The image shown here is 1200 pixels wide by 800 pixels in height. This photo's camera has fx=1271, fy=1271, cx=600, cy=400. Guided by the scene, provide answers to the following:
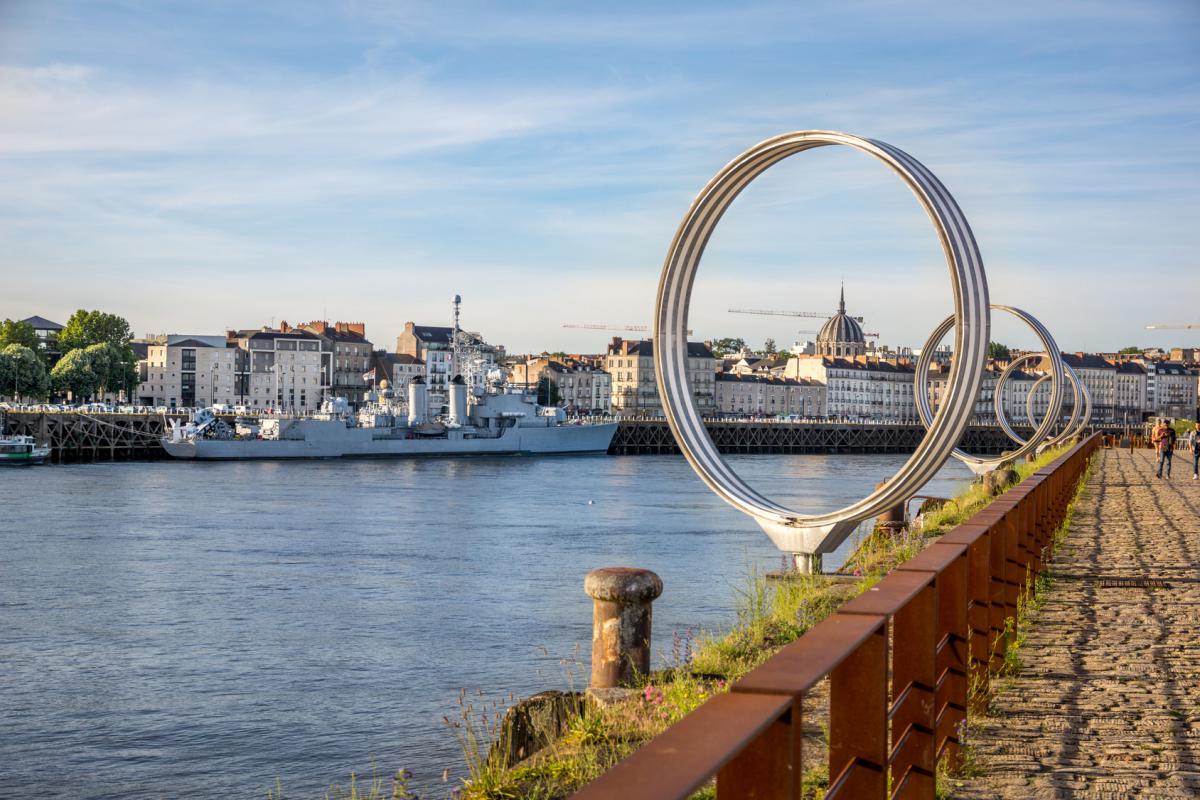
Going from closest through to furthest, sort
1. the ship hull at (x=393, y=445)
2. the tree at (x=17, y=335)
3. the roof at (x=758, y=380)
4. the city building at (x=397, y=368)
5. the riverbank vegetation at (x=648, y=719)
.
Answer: the riverbank vegetation at (x=648, y=719) → the ship hull at (x=393, y=445) → the tree at (x=17, y=335) → the city building at (x=397, y=368) → the roof at (x=758, y=380)

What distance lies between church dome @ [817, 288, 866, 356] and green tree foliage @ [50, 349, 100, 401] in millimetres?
113667

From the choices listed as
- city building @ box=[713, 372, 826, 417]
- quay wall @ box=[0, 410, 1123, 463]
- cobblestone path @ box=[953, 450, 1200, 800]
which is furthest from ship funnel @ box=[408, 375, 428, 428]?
city building @ box=[713, 372, 826, 417]

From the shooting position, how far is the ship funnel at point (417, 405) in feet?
278

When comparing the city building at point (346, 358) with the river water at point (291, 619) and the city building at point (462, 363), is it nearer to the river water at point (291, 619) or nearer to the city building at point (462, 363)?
the city building at point (462, 363)

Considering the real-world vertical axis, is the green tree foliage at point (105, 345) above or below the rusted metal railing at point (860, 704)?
above

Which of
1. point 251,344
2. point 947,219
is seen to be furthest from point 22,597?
point 251,344

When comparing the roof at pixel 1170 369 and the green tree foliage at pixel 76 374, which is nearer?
the green tree foliage at pixel 76 374

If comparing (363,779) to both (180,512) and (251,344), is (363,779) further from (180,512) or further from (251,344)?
(251,344)

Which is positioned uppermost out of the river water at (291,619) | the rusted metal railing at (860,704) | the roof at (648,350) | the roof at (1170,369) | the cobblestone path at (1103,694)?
the roof at (648,350)

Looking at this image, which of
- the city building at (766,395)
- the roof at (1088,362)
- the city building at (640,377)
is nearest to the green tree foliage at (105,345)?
the city building at (640,377)

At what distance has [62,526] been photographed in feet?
108

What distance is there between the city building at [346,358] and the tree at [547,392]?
763 inches

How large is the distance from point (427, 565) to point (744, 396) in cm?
13669

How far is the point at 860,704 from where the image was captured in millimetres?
3254
